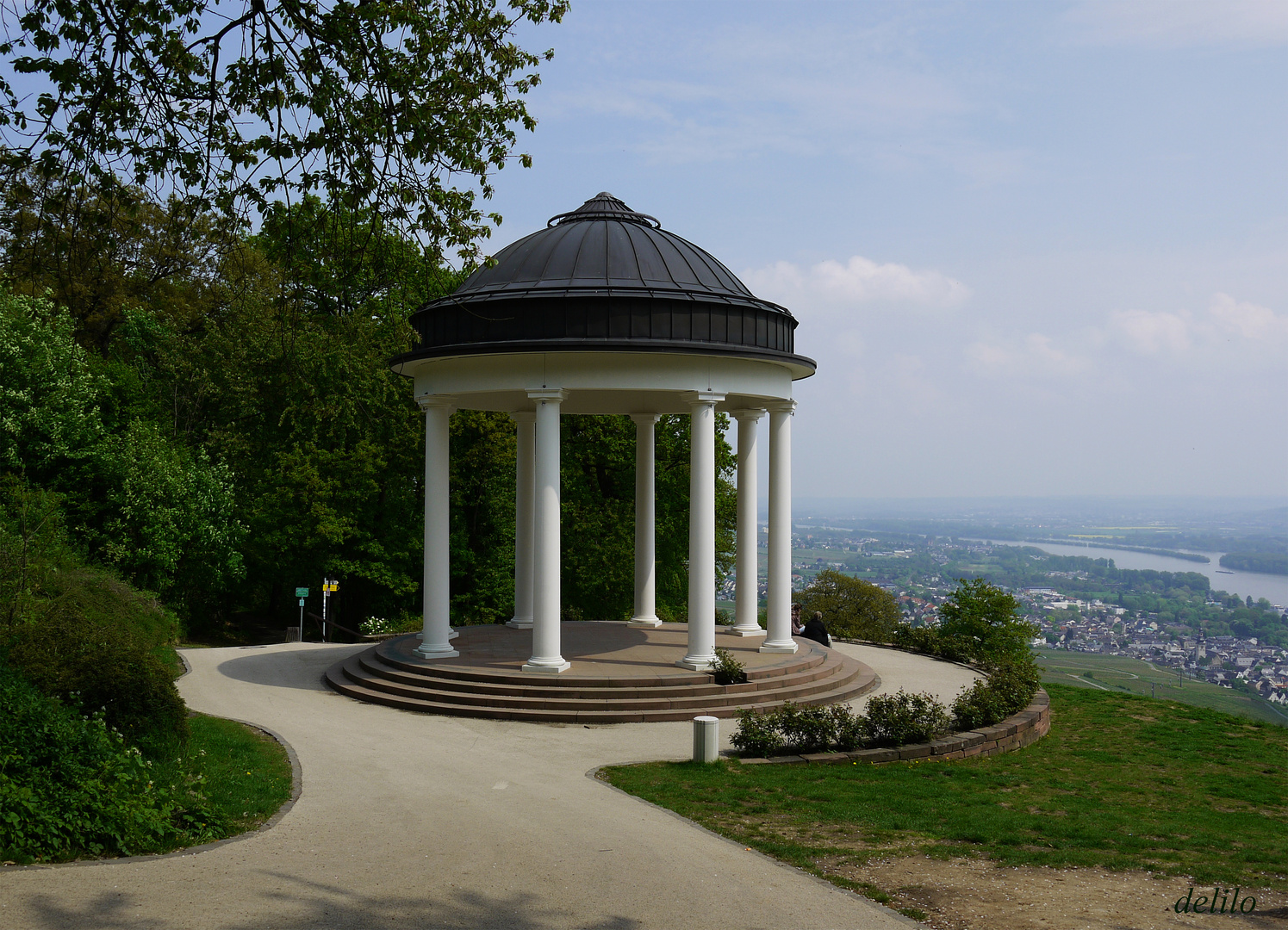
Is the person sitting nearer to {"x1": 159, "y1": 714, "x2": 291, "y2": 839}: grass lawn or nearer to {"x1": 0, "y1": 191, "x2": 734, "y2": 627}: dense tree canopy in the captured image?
{"x1": 0, "y1": 191, "x2": 734, "y2": 627}: dense tree canopy

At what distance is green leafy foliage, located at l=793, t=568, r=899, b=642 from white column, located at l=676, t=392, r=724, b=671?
97.4 ft

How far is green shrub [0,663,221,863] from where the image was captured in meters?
9.61

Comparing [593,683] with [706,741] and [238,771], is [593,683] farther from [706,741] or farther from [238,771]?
[238,771]

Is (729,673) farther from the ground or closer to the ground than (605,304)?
closer to the ground

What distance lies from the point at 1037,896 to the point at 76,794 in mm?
9976

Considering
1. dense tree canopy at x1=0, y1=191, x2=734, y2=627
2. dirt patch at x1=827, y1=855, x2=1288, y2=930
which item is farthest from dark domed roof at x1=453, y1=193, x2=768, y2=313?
dirt patch at x1=827, y1=855, x2=1288, y2=930

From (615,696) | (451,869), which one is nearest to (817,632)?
(615,696)

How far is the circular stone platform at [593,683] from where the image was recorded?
19.6 m

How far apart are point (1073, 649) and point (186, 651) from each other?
220 feet

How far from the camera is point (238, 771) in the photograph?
14.1 m

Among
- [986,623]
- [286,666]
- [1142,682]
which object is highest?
[986,623]

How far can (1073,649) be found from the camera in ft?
246

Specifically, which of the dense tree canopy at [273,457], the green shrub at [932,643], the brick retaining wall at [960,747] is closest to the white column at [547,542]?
the brick retaining wall at [960,747]

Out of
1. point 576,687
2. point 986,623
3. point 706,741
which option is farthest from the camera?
point 986,623
